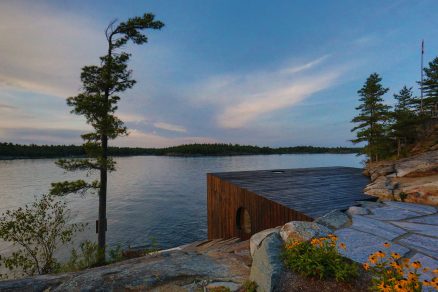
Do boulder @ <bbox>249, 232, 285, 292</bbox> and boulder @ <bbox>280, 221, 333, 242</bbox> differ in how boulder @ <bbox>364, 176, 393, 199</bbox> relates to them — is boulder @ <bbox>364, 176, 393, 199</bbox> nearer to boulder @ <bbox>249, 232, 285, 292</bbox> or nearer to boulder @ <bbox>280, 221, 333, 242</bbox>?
boulder @ <bbox>280, 221, 333, 242</bbox>

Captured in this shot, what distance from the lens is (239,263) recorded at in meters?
4.04

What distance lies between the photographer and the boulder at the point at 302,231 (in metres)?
3.93

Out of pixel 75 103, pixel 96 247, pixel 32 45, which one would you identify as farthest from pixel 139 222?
pixel 32 45

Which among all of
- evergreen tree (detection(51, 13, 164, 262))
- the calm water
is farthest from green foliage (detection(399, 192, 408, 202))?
the calm water

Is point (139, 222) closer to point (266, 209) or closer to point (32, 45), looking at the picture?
point (32, 45)

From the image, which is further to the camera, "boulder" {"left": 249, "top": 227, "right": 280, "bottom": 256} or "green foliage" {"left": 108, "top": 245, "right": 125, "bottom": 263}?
"green foliage" {"left": 108, "top": 245, "right": 125, "bottom": 263}

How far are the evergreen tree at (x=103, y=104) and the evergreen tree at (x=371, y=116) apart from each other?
70.9 ft

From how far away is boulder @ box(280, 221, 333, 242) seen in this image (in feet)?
12.9

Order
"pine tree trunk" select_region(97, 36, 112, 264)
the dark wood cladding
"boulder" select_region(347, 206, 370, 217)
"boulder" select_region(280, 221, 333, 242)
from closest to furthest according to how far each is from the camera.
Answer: "boulder" select_region(280, 221, 333, 242) < "boulder" select_region(347, 206, 370, 217) < the dark wood cladding < "pine tree trunk" select_region(97, 36, 112, 264)

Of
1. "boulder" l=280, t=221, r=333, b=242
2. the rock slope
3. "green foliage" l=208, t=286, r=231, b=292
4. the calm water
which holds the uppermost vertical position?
"boulder" l=280, t=221, r=333, b=242

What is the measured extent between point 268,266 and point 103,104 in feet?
40.8

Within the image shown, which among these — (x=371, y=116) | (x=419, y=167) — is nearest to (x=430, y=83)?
(x=371, y=116)

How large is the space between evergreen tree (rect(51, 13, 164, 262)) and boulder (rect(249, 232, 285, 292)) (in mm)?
10724

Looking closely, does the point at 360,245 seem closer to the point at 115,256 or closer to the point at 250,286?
the point at 250,286
